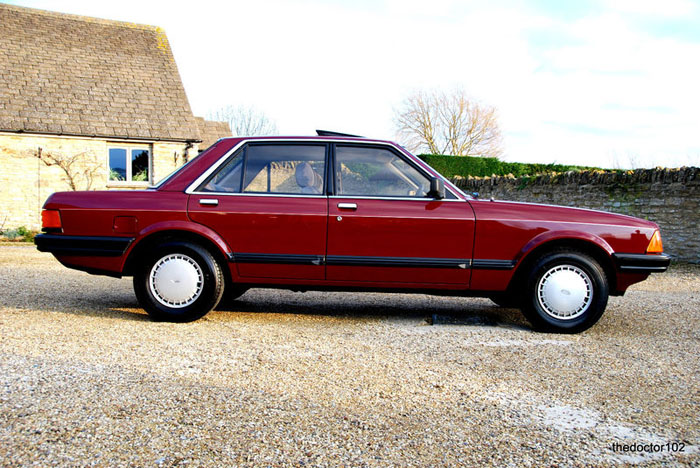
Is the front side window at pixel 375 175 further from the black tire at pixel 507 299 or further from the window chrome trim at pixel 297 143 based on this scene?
the black tire at pixel 507 299

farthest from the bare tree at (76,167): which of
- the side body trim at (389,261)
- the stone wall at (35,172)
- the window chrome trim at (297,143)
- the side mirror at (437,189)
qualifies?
the side mirror at (437,189)

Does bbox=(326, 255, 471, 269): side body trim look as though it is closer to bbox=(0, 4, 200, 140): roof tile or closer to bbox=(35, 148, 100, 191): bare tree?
bbox=(0, 4, 200, 140): roof tile

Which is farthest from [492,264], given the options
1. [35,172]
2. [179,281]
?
[35,172]

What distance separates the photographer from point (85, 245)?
5207 mm

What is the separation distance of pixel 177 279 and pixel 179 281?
0.03m

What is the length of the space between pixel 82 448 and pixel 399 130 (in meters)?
40.3

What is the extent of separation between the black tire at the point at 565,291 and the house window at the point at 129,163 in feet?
52.7

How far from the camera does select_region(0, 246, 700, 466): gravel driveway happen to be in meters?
2.58

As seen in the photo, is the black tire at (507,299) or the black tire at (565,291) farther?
the black tire at (507,299)

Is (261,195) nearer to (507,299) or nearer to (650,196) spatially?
(507,299)

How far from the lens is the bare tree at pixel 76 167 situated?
17516 millimetres

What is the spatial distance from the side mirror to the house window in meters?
15.5

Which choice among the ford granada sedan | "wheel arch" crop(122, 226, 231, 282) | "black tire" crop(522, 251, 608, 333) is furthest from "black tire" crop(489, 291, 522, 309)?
"wheel arch" crop(122, 226, 231, 282)

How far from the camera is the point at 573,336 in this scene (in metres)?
5.04
